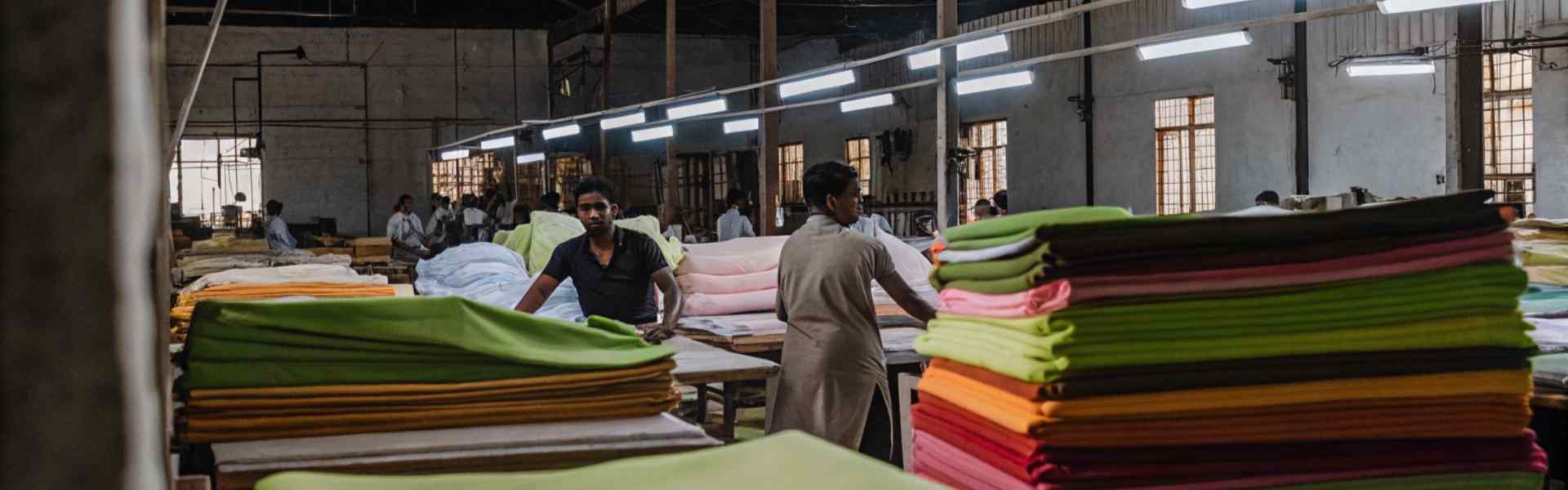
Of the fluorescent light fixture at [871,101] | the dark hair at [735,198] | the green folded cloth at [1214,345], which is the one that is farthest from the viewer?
the dark hair at [735,198]

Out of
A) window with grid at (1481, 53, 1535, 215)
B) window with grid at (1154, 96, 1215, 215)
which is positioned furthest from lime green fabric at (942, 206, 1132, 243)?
window with grid at (1154, 96, 1215, 215)

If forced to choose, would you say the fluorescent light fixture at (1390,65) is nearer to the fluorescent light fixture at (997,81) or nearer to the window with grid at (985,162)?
the fluorescent light fixture at (997,81)

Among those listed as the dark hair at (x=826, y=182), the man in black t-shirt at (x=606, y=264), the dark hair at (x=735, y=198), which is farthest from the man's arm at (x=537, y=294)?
the dark hair at (x=735, y=198)

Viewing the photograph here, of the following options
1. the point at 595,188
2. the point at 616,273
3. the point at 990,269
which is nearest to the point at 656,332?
the point at 616,273

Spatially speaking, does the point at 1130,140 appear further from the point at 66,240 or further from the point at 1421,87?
the point at 66,240

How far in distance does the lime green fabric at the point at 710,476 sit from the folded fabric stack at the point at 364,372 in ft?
2.10

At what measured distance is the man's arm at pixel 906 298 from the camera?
175 inches

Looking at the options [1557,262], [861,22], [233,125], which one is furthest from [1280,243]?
[233,125]

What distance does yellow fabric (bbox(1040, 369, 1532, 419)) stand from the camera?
1.34m

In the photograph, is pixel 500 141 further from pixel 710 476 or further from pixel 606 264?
pixel 710 476

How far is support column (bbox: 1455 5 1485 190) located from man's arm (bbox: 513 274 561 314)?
20.4 ft

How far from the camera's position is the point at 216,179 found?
23.2 meters

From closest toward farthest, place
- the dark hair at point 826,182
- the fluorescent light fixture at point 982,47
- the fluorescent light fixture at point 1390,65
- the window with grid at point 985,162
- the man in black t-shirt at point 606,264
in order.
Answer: the dark hair at point 826,182 < the man in black t-shirt at point 606,264 < the fluorescent light fixture at point 982,47 < the fluorescent light fixture at point 1390,65 < the window with grid at point 985,162

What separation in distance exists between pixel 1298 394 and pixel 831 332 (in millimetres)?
3169
